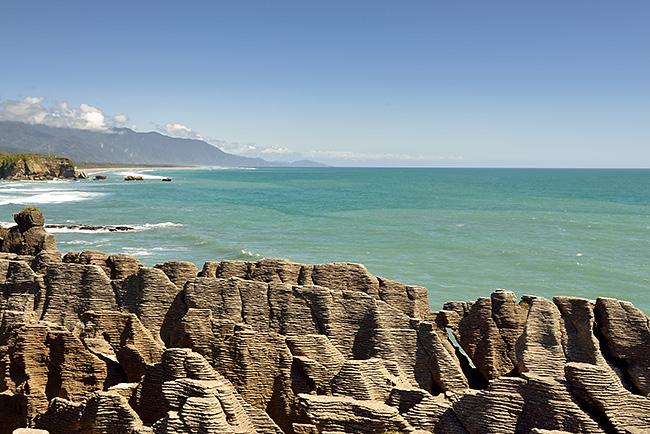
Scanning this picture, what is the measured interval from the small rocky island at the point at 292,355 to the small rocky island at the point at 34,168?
145957 mm

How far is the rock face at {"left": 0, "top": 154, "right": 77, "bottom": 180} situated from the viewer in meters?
130

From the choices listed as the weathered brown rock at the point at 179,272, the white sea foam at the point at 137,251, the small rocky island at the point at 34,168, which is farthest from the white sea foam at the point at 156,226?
the small rocky island at the point at 34,168

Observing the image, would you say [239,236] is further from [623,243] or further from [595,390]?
Result: [595,390]

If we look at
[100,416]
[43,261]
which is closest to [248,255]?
[43,261]

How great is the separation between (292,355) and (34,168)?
504 feet

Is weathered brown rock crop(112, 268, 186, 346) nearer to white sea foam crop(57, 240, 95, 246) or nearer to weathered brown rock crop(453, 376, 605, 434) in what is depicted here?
weathered brown rock crop(453, 376, 605, 434)

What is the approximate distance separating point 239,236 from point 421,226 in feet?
68.2

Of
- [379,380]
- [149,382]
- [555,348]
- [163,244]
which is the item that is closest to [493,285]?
[555,348]

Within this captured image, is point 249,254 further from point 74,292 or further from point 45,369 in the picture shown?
point 45,369

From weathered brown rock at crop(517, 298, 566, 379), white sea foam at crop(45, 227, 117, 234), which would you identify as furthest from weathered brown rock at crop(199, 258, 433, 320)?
white sea foam at crop(45, 227, 117, 234)

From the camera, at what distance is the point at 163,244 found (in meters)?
36.9

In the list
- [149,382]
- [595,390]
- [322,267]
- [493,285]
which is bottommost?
[493,285]

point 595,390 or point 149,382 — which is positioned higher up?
point 595,390

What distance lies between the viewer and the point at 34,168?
440ft
